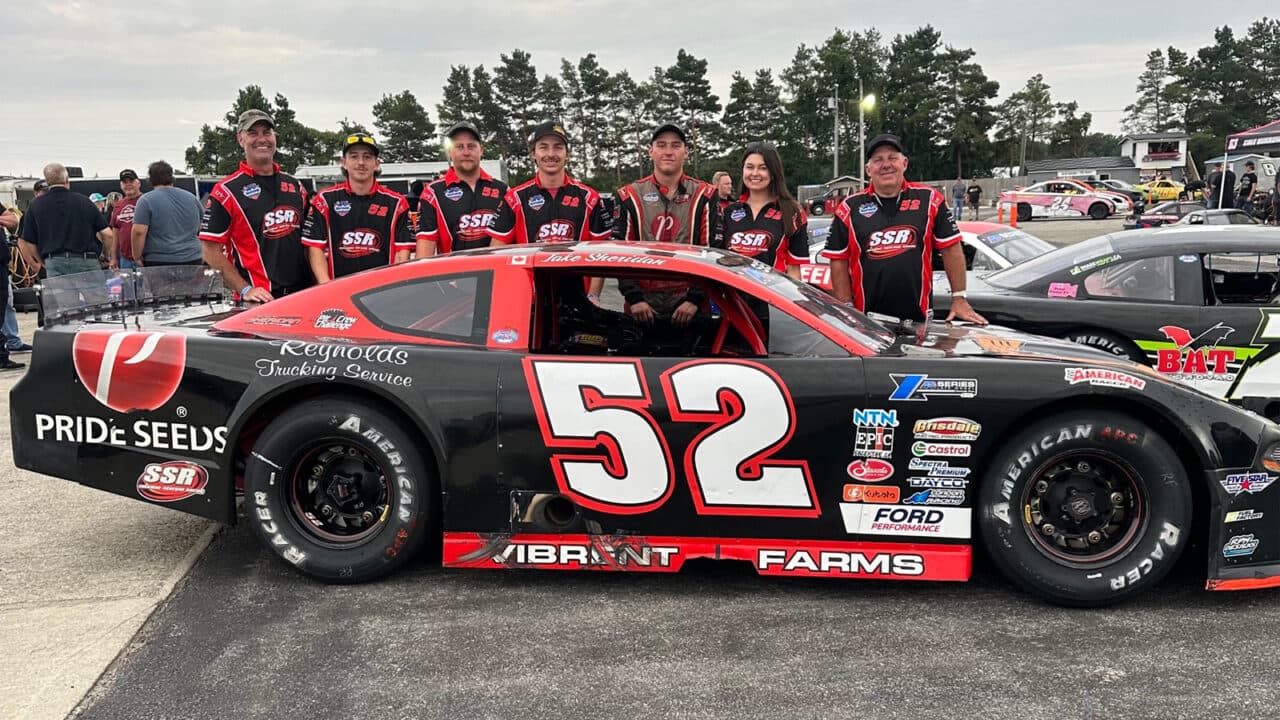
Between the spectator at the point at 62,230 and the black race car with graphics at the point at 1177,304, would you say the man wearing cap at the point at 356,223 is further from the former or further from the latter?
the spectator at the point at 62,230

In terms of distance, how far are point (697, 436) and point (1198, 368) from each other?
3602 millimetres

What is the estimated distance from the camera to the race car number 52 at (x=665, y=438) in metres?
3.29

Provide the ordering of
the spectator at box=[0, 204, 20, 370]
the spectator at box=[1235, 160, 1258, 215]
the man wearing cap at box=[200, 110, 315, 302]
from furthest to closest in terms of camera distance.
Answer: the spectator at box=[1235, 160, 1258, 215] → the spectator at box=[0, 204, 20, 370] → the man wearing cap at box=[200, 110, 315, 302]

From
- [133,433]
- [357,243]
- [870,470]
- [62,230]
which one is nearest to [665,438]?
[870,470]

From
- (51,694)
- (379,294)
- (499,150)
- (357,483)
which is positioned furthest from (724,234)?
(499,150)

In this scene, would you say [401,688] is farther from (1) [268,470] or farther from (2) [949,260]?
(2) [949,260]

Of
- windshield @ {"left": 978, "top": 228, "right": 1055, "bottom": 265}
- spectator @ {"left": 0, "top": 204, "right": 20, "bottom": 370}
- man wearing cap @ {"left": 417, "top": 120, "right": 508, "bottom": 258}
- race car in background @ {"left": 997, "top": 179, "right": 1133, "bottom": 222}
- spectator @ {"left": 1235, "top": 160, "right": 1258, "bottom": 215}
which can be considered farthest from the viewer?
race car in background @ {"left": 997, "top": 179, "right": 1133, "bottom": 222}

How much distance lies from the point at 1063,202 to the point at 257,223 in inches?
1253

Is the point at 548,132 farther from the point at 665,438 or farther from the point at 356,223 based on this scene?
the point at 665,438

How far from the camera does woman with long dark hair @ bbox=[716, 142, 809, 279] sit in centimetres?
513

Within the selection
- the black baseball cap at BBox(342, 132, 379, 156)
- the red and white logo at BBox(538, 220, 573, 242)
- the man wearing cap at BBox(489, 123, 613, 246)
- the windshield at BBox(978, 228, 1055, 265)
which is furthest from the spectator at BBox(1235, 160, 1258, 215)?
the black baseball cap at BBox(342, 132, 379, 156)

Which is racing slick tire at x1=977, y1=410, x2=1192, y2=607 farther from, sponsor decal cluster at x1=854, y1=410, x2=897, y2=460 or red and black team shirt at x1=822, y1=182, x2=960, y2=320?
red and black team shirt at x1=822, y1=182, x2=960, y2=320

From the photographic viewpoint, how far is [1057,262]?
591cm

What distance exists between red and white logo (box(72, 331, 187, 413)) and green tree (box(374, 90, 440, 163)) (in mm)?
74179
